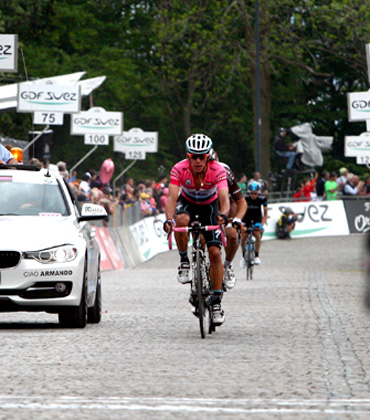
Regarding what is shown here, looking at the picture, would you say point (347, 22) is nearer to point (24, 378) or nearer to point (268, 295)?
point (268, 295)

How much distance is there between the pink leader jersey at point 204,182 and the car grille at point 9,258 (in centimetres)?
159

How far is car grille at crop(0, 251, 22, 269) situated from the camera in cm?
1197

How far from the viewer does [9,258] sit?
11984 millimetres

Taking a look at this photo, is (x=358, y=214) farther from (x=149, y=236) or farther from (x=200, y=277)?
(x=200, y=277)

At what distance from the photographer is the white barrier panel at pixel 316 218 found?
1727 inches

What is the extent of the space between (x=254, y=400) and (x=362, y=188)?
3879cm

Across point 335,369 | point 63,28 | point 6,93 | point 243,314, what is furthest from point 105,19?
point 335,369

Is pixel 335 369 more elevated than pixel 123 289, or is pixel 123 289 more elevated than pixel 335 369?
pixel 335 369

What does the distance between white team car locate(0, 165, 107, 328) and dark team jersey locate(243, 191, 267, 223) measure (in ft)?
41.7

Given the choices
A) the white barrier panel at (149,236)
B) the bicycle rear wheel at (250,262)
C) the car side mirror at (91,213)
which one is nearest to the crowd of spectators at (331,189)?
the white barrier panel at (149,236)

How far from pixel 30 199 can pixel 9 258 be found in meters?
1.28

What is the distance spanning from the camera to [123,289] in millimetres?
20984

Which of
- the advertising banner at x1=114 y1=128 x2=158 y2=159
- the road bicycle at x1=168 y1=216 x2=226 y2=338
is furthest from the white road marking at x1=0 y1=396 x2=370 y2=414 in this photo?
the advertising banner at x1=114 y1=128 x2=158 y2=159

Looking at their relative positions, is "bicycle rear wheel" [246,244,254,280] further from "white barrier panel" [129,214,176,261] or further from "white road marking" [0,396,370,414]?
"white road marking" [0,396,370,414]
